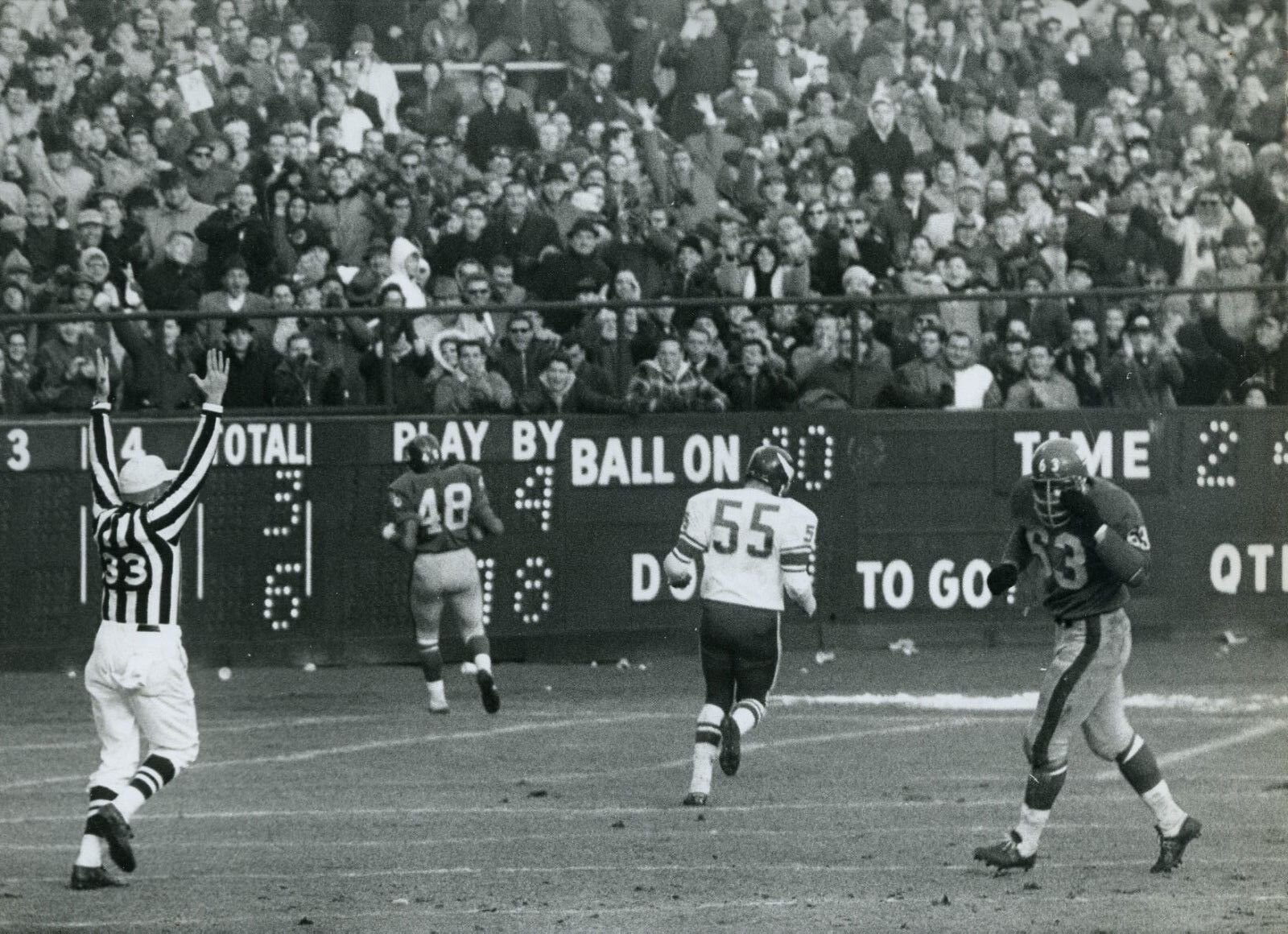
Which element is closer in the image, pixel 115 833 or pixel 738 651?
pixel 115 833

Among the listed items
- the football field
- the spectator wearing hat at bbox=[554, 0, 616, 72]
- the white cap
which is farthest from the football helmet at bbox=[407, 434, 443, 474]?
the white cap

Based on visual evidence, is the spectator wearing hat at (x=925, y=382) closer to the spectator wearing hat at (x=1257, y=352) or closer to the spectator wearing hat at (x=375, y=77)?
the spectator wearing hat at (x=1257, y=352)

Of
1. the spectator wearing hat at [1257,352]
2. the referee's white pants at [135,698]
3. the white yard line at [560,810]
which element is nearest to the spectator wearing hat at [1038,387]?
the spectator wearing hat at [1257,352]

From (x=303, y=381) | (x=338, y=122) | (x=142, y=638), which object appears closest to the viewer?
(x=142, y=638)

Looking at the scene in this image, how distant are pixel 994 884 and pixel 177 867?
13.2 feet

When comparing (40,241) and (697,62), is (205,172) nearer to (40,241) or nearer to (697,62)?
(40,241)

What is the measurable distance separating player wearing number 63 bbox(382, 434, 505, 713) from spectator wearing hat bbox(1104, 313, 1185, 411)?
6351mm

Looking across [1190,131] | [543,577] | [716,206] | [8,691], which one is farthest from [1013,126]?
[8,691]

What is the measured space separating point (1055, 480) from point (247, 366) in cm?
1032

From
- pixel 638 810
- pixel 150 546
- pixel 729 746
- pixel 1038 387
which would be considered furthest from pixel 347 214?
pixel 150 546

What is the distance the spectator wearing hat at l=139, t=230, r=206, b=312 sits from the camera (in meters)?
19.8

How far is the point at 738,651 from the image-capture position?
45.0ft

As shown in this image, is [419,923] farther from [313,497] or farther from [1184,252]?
[1184,252]

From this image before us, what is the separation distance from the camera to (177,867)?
11.4m
